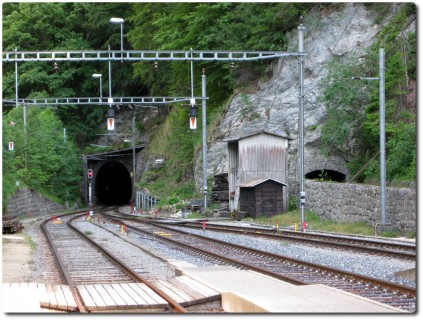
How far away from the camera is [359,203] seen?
1091 inches

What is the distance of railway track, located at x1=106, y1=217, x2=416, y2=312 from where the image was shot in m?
10.9

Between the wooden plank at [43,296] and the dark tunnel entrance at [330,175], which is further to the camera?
A: the dark tunnel entrance at [330,175]

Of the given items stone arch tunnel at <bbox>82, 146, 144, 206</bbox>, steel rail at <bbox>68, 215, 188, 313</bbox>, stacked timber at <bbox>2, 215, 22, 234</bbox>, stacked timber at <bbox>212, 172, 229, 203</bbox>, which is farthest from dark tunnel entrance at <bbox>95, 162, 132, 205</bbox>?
steel rail at <bbox>68, 215, 188, 313</bbox>

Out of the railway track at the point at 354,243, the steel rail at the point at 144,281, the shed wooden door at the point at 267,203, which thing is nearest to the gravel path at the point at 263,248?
the railway track at the point at 354,243

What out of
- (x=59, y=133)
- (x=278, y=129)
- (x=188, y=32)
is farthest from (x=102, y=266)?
(x=59, y=133)

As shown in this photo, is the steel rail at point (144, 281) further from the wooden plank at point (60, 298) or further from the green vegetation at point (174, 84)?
the green vegetation at point (174, 84)

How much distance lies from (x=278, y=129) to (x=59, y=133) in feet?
86.3

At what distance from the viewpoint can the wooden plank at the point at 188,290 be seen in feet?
34.9

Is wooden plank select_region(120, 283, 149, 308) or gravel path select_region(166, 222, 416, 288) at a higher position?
wooden plank select_region(120, 283, 149, 308)

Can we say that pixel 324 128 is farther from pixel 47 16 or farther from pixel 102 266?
pixel 47 16

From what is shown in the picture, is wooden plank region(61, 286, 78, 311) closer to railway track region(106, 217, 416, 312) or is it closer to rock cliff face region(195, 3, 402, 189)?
railway track region(106, 217, 416, 312)

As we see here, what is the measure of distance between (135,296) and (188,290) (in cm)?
86

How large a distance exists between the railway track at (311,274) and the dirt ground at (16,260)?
4.50 metres

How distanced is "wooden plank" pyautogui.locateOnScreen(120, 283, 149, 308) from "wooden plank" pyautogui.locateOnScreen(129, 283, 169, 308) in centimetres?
9
